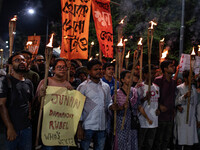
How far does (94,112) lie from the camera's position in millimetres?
4172

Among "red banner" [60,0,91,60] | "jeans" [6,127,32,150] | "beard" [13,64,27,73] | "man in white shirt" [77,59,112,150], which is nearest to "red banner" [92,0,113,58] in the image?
"red banner" [60,0,91,60]

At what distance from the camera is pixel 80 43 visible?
5.16 meters

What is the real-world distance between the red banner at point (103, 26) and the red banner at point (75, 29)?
28 cm

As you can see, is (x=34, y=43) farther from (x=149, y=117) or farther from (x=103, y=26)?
(x=149, y=117)

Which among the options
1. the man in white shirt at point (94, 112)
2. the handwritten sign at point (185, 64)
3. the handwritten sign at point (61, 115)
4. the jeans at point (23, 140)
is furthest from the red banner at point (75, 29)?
the handwritten sign at point (185, 64)

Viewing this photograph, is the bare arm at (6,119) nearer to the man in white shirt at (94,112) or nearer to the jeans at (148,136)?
the man in white shirt at (94,112)

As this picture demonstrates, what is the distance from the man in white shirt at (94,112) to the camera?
4141 mm

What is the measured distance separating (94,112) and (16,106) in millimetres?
1235

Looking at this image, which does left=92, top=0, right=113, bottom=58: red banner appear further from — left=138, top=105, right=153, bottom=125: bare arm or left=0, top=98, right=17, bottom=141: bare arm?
left=0, top=98, right=17, bottom=141: bare arm

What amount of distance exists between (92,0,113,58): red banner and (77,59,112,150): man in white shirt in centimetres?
123

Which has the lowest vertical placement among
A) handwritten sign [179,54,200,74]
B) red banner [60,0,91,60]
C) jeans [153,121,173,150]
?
jeans [153,121,173,150]

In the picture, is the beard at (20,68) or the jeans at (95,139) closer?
the beard at (20,68)

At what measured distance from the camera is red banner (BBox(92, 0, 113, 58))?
217 inches

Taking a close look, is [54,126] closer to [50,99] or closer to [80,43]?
[50,99]
